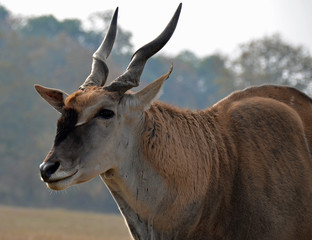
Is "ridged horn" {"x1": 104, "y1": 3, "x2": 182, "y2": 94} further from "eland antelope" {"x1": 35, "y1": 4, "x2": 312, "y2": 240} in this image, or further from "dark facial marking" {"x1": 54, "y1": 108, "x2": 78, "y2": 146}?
"dark facial marking" {"x1": 54, "y1": 108, "x2": 78, "y2": 146}

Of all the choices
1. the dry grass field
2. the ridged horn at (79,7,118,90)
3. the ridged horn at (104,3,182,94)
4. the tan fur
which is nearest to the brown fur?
the tan fur

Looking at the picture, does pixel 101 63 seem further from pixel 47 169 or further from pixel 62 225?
pixel 62 225

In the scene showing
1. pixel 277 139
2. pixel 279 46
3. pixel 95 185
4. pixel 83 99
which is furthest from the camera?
pixel 95 185

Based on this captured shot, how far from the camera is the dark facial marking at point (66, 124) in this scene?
6.21 metres

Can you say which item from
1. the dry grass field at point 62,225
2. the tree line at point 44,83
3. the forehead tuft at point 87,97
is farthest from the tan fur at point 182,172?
the tree line at point 44,83

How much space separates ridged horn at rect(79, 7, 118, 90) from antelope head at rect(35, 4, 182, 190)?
0.10 m

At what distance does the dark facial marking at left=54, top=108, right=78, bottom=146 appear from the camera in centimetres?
621

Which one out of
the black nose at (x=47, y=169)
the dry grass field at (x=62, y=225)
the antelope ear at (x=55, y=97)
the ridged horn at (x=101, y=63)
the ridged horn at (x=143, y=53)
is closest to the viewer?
the black nose at (x=47, y=169)

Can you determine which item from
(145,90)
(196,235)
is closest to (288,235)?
(196,235)

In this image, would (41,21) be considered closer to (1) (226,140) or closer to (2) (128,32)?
(2) (128,32)

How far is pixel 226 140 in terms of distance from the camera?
23.4ft

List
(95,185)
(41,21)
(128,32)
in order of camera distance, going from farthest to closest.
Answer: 1. (41,21)
2. (128,32)
3. (95,185)

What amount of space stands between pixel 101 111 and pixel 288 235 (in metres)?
2.10

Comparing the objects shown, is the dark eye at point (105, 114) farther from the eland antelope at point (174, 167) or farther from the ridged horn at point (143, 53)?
the ridged horn at point (143, 53)
